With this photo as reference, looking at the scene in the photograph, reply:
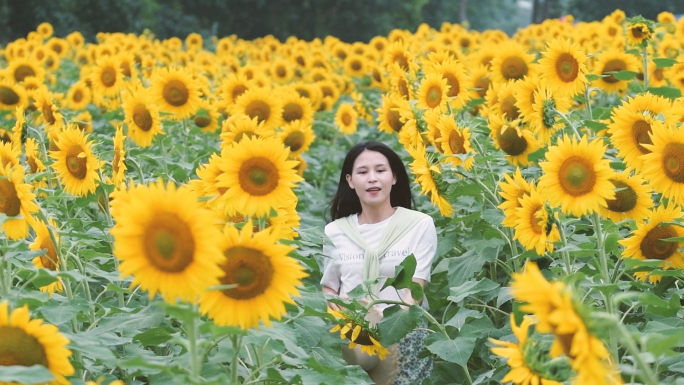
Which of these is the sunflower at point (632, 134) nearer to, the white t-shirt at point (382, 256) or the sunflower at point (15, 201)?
the white t-shirt at point (382, 256)

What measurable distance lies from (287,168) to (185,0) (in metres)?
20.8

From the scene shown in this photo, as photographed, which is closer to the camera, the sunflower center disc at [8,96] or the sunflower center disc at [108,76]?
the sunflower center disc at [8,96]

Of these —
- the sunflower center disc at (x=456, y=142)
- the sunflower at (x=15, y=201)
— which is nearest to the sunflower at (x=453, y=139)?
the sunflower center disc at (x=456, y=142)

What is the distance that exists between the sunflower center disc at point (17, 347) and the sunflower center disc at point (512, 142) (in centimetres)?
250

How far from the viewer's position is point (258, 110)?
5402 millimetres

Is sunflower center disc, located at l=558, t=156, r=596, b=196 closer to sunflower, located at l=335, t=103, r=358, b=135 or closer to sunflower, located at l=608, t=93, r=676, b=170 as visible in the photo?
→ sunflower, located at l=608, t=93, r=676, b=170

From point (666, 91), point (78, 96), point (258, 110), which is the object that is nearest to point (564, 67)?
point (666, 91)

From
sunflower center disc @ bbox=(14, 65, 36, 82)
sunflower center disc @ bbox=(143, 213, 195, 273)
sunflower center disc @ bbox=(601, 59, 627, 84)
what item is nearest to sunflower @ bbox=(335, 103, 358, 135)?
sunflower center disc @ bbox=(601, 59, 627, 84)

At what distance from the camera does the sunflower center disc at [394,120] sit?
5.06m

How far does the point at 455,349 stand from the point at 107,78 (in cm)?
392

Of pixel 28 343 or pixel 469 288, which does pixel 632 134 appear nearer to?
pixel 469 288

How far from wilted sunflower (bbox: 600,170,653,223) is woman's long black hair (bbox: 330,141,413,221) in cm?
127

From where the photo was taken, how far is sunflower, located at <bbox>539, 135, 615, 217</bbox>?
108 inches

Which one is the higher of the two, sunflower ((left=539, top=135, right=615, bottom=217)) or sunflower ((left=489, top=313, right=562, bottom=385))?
sunflower ((left=539, top=135, right=615, bottom=217))
